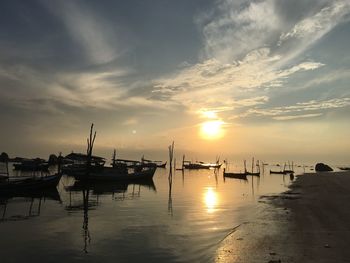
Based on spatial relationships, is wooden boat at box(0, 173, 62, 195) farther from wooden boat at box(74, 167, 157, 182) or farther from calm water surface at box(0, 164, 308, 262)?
wooden boat at box(74, 167, 157, 182)

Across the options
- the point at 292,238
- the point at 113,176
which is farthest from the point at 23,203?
the point at 113,176

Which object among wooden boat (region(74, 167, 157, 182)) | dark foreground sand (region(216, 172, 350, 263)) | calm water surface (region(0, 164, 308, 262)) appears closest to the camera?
dark foreground sand (region(216, 172, 350, 263))

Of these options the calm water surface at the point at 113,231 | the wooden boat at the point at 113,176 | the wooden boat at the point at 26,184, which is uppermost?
the wooden boat at the point at 113,176

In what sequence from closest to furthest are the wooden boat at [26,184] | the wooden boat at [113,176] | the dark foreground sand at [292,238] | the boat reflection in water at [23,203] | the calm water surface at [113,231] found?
the dark foreground sand at [292,238] → the calm water surface at [113,231] → the boat reflection in water at [23,203] → the wooden boat at [26,184] → the wooden boat at [113,176]

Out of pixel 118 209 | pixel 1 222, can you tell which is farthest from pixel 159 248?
pixel 118 209

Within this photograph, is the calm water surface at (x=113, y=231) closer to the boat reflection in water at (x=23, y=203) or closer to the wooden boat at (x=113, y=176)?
the boat reflection in water at (x=23, y=203)

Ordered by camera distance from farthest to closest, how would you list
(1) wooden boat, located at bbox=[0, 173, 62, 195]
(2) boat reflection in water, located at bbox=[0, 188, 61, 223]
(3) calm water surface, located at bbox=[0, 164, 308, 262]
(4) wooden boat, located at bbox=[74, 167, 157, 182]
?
(4) wooden boat, located at bbox=[74, 167, 157, 182] → (1) wooden boat, located at bbox=[0, 173, 62, 195] → (2) boat reflection in water, located at bbox=[0, 188, 61, 223] → (3) calm water surface, located at bbox=[0, 164, 308, 262]

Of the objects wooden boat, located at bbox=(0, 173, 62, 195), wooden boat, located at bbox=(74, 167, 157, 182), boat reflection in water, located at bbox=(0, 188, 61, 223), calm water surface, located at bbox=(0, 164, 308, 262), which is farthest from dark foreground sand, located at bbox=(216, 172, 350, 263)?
A: wooden boat, located at bbox=(74, 167, 157, 182)

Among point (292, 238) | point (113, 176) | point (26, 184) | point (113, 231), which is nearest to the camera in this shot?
point (292, 238)

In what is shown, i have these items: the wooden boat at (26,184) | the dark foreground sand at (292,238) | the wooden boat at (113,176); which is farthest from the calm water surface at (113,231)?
the wooden boat at (113,176)

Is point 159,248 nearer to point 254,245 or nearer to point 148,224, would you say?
point 254,245

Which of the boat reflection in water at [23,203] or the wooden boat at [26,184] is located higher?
the wooden boat at [26,184]

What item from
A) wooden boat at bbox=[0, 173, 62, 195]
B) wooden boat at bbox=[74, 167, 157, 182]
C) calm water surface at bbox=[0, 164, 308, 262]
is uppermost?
wooden boat at bbox=[74, 167, 157, 182]

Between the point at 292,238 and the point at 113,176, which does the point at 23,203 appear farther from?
the point at 113,176
